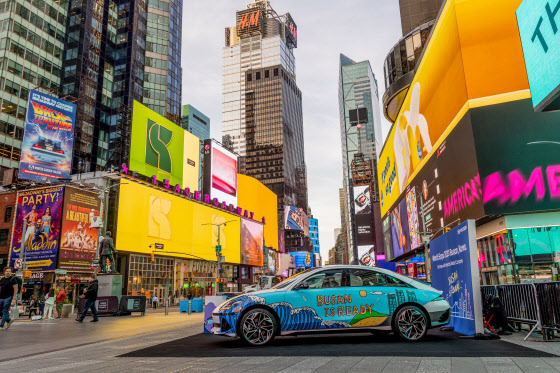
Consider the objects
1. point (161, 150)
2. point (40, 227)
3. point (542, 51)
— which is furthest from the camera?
point (161, 150)

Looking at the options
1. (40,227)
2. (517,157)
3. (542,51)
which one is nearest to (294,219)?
(40,227)

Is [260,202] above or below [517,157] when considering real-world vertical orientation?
above

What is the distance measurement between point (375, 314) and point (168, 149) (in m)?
50.2

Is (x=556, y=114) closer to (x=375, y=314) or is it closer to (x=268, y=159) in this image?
(x=375, y=314)

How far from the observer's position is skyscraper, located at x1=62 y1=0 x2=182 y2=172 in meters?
72.9

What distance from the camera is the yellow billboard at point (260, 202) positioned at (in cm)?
8731

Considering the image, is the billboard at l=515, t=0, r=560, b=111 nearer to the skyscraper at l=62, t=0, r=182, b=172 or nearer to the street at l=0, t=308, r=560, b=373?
the street at l=0, t=308, r=560, b=373

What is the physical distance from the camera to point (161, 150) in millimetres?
53969

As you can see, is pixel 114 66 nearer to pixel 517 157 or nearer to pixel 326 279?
pixel 517 157

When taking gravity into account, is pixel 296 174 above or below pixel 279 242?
above

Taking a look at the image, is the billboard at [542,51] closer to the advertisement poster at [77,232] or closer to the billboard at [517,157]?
the billboard at [517,157]

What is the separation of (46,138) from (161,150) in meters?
19.3

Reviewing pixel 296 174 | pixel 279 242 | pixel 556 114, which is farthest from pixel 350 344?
pixel 296 174

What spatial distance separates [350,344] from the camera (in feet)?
27.5
